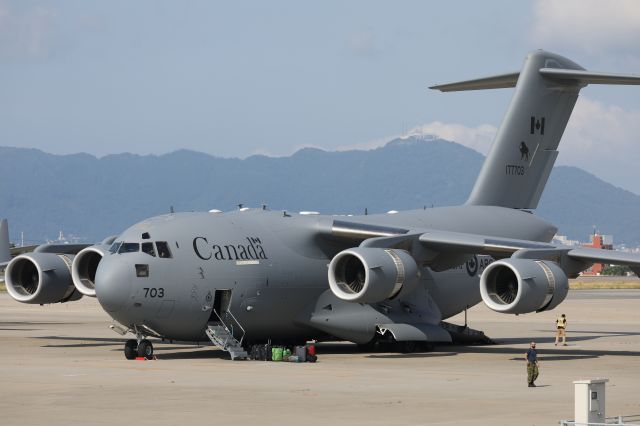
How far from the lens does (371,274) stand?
2870 centimetres

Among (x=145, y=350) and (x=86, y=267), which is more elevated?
(x=86, y=267)

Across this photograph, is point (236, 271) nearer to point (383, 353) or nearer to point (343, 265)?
point (343, 265)

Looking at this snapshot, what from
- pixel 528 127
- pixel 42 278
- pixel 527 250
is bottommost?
pixel 42 278

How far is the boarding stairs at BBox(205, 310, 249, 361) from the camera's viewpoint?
97.2ft

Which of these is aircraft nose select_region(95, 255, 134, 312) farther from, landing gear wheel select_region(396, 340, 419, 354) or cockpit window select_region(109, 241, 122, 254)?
landing gear wheel select_region(396, 340, 419, 354)

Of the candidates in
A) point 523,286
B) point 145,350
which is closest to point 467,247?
point 523,286

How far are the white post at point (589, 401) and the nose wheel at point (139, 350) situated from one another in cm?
1402

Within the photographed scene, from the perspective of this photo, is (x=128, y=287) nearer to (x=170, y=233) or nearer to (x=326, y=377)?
(x=170, y=233)

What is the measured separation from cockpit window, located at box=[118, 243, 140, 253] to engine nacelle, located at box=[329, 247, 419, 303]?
437cm

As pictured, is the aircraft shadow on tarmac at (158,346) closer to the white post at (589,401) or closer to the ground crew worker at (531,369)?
the ground crew worker at (531,369)

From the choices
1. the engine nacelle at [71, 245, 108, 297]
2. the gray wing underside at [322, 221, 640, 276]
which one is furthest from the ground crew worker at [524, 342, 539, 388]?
the engine nacelle at [71, 245, 108, 297]

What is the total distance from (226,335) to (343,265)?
124 inches

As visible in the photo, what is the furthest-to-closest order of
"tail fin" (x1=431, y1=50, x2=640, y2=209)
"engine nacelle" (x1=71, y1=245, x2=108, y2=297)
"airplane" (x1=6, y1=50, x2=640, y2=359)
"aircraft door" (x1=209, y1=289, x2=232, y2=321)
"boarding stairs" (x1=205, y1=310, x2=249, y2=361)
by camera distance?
"tail fin" (x1=431, y1=50, x2=640, y2=209), "engine nacelle" (x1=71, y1=245, x2=108, y2=297), "aircraft door" (x1=209, y1=289, x2=232, y2=321), "boarding stairs" (x1=205, y1=310, x2=249, y2=361), "airplane" (x1=6, y1=50, x2=640, y2=359)

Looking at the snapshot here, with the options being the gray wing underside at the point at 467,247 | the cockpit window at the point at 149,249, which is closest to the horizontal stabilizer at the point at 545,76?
the gray wing underside at the point at 467,247
